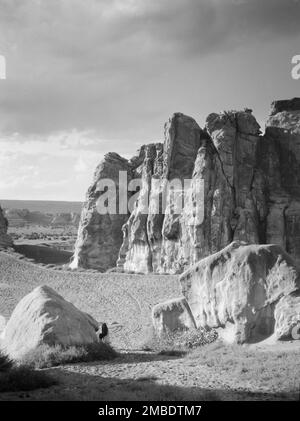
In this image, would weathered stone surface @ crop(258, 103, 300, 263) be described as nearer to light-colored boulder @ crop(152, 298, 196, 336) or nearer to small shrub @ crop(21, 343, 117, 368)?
light-colored boulder @ crop(152, 298, 196, 336)

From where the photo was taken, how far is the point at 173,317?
65.4 ft

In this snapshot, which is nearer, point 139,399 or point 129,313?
point 139,399

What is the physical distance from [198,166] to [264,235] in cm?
948

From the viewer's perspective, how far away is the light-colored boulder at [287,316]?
15383mm

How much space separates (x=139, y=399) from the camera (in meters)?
10.6

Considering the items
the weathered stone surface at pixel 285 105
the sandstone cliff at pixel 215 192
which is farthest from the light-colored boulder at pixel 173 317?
the weathered stone surface at pixel 285 105

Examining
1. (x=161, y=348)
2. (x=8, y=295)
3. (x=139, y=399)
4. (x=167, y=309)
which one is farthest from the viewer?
(x=8, y=295)

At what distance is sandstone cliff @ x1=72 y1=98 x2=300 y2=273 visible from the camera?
170 feet

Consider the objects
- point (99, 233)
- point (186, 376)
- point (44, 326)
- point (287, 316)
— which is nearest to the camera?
point (186, 376)

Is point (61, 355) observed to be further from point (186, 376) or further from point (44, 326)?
point (186, 376)

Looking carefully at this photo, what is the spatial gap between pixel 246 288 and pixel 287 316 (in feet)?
5.46

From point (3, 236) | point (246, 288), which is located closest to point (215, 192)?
point (3, 236)

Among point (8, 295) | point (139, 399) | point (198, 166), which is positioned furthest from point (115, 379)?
point (198, 166)
